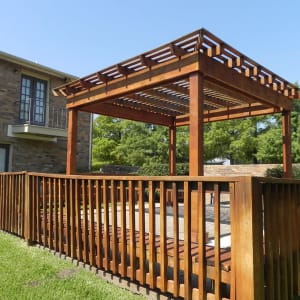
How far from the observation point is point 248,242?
8.12 feet

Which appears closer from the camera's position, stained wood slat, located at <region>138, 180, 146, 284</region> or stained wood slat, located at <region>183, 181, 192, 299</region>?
stained wood slat, located at <region>183, 181, 192, 299</region>

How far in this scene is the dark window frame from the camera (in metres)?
13.8

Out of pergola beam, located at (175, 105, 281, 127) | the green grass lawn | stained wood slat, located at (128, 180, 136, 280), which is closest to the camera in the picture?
the green grass lawn

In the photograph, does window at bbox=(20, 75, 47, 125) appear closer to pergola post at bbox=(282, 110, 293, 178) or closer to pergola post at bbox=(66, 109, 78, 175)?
pergola post at bbox=(66, 109, 78, 175)

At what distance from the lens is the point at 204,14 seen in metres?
10.1

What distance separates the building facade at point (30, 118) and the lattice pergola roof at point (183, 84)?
6202mm

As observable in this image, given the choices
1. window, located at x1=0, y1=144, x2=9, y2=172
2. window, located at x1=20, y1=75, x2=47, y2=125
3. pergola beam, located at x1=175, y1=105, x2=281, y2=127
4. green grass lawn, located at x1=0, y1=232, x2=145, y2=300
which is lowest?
green grass lawn, located at x1=0, y1=232, x2=145, y2=300

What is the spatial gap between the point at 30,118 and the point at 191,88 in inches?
427

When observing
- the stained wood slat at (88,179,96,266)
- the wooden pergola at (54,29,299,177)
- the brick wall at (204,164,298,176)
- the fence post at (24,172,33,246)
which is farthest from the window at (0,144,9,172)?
the stained wood slat at (88,179,96,266)

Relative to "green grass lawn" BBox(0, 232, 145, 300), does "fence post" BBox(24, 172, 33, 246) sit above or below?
above

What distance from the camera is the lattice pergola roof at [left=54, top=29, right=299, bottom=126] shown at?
4.87 meters

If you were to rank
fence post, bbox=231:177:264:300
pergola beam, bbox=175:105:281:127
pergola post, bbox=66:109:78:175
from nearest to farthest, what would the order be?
fence post, bbox=231:177:264:300 < pergola post, bbox=66:109:78:175 < pergola beam, bbox=175:105:281:127

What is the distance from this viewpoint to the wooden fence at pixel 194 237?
8.29 feet

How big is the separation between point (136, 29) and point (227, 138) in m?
14.9
